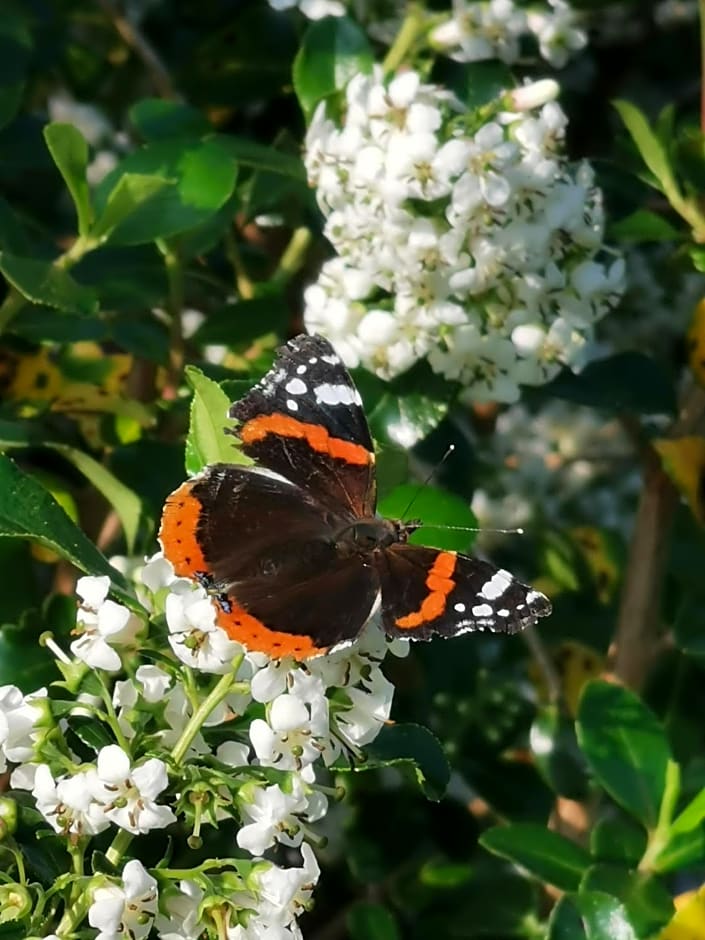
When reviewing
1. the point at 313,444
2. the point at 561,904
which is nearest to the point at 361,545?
the point at 313,444

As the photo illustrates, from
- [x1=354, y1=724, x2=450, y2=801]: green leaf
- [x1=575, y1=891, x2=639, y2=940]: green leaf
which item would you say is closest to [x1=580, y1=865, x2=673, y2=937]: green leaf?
[x1=575, y1=891, x2=639, y2=940]: green leaf

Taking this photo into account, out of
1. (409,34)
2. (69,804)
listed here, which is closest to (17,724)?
(69,804)

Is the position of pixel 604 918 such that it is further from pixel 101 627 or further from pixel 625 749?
pixel 101 627

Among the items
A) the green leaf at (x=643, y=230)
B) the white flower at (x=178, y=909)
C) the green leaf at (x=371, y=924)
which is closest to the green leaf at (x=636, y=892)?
the green leaf at (x=371, y=924)

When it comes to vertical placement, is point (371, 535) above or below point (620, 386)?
above

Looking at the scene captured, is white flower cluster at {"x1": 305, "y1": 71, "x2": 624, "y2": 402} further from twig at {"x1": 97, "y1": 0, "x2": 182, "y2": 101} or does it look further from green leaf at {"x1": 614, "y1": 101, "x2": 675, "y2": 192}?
twig at {"x1": 97, "y1": 0, "x2": 182, "y2": 101}

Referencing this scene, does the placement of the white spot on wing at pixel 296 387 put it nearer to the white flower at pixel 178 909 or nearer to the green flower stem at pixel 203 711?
the green flower stem at pixel 203 711

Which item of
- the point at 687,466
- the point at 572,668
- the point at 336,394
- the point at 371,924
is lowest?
the point at 572,668
